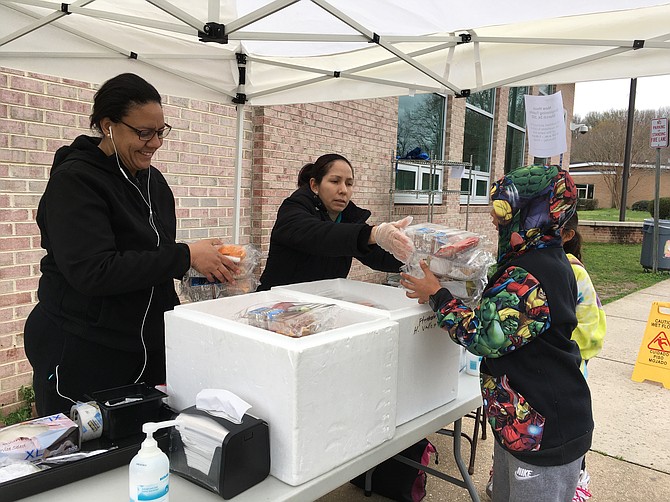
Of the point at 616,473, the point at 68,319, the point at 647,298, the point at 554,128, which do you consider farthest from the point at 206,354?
the point at 647,298

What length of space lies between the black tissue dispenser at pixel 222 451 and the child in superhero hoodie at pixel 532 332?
771 mm

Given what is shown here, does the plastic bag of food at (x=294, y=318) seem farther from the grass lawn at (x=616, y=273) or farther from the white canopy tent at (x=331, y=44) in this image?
the grass lawn at (x=616, y=273)

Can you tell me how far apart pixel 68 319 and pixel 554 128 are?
3920 millimetres

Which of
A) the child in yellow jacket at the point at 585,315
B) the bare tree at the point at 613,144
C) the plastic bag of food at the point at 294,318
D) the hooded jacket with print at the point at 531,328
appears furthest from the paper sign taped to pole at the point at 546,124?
the bare tree at the point at 613,144

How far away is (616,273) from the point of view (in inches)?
453

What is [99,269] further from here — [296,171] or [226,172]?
[296,171]

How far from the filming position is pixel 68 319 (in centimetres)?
177

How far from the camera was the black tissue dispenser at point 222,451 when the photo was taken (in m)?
1.28

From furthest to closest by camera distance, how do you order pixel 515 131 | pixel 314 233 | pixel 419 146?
pixel 515 131 < pixel 419 146 < pixel 314 233

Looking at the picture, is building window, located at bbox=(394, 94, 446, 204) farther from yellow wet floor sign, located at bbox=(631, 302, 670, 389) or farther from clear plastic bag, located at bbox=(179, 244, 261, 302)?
clear plastic bag, located at bbox=(179, 244, 261, 302)

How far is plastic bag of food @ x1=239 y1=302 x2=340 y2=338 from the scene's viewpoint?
1.50 metres

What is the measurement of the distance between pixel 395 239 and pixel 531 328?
0.55 m

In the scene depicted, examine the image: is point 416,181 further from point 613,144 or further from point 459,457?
point 613,144

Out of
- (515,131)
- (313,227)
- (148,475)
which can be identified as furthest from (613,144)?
(148,475)
